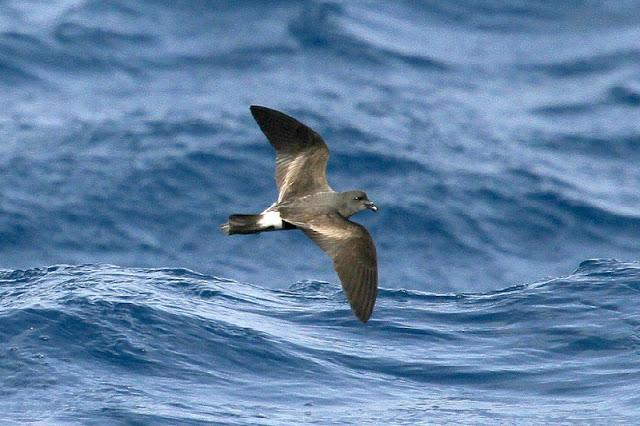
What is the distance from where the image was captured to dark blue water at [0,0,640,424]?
971cm

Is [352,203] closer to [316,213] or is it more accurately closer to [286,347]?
[316,213]

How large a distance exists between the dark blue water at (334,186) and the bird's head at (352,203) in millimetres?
1426

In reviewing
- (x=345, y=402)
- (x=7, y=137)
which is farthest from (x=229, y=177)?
(x=345, y=402)

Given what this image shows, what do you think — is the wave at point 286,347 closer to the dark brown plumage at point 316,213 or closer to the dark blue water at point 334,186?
the dark blue water at point 334,186

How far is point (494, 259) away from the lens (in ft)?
46.8

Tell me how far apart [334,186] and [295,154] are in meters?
5.57

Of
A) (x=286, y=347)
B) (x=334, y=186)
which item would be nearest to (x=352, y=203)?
(x=286, y=347)

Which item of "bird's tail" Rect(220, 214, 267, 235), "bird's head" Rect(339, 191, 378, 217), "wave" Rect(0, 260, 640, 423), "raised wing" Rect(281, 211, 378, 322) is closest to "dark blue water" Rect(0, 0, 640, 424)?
"wave" Rect(0, 260, 640, 423)

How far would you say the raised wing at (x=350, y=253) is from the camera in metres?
8.31

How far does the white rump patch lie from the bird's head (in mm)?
483

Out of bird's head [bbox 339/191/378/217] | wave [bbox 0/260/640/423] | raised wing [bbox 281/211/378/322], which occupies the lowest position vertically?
wave [bbox 0/260/640/423]

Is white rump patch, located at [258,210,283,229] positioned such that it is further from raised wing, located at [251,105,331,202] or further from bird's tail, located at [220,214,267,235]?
raised wing, located at [251,105,331,202]

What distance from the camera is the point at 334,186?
15.2 meters

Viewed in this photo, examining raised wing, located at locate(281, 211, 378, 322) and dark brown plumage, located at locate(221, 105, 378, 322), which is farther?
dark brown plumage, located at locate(221, 105, 378, 322)
